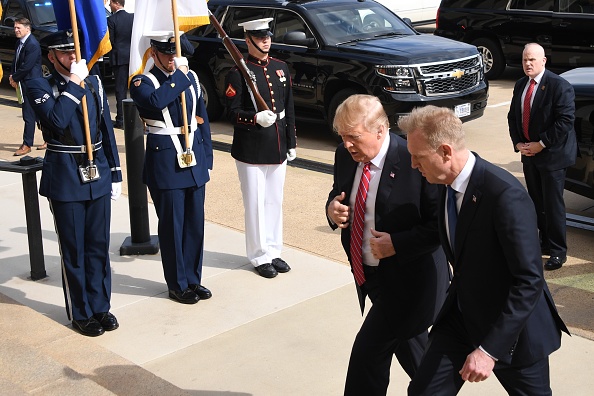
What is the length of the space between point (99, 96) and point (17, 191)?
4.27 m

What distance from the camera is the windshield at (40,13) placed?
16.4m

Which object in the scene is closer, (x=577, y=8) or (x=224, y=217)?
(x=224, y=217)

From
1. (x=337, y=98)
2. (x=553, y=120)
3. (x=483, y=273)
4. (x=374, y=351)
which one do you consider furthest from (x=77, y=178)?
(x=337, y=98)

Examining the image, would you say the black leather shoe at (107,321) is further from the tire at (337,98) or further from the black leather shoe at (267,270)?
the tire at (337,98)

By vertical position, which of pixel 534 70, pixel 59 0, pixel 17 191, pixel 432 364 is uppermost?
pixel 59 0

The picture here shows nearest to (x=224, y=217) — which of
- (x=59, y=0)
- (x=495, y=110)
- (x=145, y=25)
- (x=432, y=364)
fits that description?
(x=145, y=25)

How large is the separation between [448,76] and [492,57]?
5270 millimetres

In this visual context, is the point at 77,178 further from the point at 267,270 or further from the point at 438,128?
the point at 438,128

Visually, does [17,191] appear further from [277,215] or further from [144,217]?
[277,215]

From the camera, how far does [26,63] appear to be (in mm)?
12000

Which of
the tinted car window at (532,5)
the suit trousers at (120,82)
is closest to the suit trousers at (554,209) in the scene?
the suit trousers at (120,82)

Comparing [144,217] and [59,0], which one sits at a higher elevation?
[59,0]

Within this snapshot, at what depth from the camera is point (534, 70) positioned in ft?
24.1

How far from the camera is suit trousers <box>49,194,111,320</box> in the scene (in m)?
6.14
